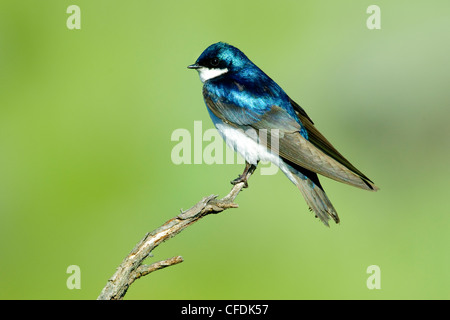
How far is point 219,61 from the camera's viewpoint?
385cm

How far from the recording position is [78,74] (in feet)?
23.0

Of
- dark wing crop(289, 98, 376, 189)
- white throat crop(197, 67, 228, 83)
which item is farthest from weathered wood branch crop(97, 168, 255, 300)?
white throat crop(197, 67, 228, 83)

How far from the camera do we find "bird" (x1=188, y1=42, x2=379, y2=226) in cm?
351

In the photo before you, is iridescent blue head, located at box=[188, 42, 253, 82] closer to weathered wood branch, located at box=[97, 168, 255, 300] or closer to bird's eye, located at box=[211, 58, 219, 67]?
bird's eye, located at box=[211, 58, 219, 67]

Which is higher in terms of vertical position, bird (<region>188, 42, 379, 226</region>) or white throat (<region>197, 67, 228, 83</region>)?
white throat (<region>197, 67, 228, 83</region>)

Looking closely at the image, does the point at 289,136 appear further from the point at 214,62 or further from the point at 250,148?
the point at 214,62

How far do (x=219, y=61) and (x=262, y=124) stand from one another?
47cm

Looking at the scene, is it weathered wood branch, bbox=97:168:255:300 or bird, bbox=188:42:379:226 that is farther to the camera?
bird, bbox=188:42:379:226

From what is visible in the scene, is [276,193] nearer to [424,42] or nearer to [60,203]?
[60,203]

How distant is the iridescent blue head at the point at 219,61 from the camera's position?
12.6 feet

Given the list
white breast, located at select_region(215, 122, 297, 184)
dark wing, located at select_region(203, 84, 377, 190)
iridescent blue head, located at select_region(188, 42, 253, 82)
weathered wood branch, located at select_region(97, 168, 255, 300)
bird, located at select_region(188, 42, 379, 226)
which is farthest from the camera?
iridescent blue head, located at select_region(188, 42, 253, 82)
